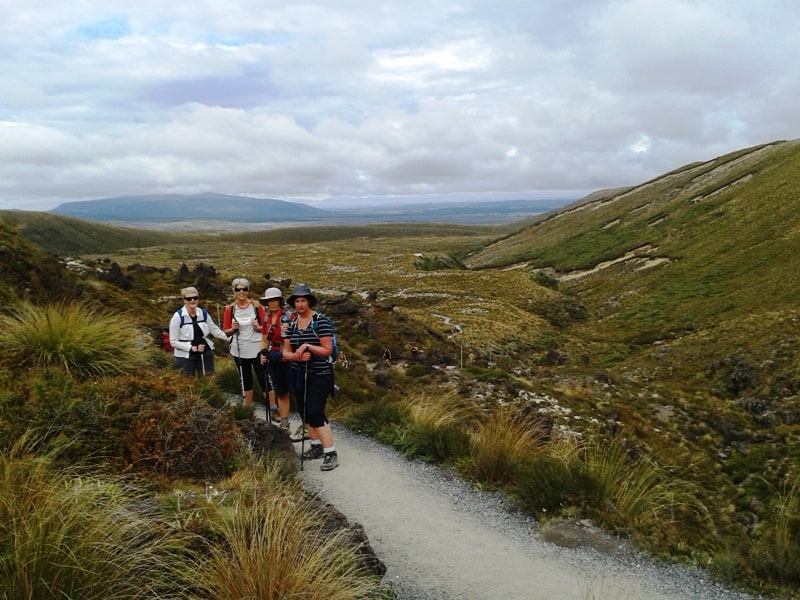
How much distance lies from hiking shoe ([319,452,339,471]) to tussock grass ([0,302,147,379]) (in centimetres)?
389

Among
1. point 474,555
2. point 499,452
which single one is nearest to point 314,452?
point 499,452

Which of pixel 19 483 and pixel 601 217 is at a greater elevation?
pixel 601 217

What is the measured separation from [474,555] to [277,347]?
555 centimetres

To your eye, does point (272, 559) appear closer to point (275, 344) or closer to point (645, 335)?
point (275, 344)

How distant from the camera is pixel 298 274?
7612 centimetres

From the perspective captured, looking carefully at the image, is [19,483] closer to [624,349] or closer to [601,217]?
[624,349]

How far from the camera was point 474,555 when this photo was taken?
6.70m

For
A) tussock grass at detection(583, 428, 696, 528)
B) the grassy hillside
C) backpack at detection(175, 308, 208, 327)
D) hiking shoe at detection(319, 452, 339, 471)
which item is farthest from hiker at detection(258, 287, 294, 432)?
tussock grass at detection(583, 428, 696, 528)

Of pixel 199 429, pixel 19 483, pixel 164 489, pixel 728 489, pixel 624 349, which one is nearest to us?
pixel 19 483

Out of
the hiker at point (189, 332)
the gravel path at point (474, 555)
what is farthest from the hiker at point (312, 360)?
the hiker at point (189, 332)

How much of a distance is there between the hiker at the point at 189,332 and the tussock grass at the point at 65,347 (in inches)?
31.2

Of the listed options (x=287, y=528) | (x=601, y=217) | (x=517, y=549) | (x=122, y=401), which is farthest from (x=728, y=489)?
(x=601, y=217)

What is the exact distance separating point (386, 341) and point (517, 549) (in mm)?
17012

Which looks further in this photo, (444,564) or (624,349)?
(624,349)
